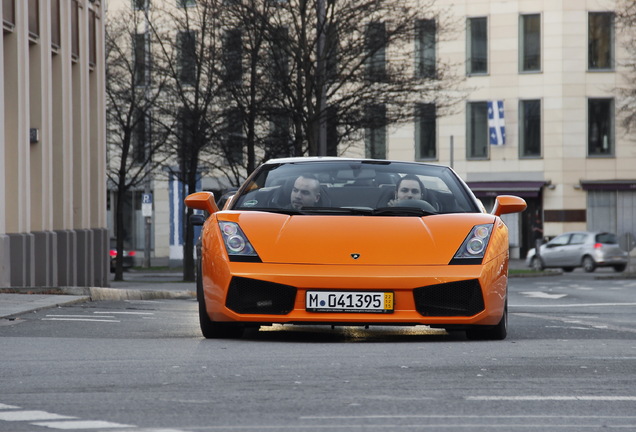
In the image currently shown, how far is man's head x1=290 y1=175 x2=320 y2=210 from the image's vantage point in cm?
1038

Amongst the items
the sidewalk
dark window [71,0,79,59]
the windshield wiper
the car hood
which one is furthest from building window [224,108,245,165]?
the car hood

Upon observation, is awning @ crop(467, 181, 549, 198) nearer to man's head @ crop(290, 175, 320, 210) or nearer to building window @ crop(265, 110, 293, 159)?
building window @ crop(265, 110, 293, 159)

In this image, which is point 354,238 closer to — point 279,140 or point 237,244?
point 237,244

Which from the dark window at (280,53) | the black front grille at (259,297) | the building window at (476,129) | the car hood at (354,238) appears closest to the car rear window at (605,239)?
the building window at (476,129)

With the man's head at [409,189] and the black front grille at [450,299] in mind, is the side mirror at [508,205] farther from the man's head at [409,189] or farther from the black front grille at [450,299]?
the black front grille at [450,299]

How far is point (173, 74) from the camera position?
39.7 m

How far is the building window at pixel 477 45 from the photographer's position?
61938mm

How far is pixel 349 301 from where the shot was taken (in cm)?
947

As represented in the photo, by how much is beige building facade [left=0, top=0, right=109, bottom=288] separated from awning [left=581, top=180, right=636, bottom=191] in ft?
104

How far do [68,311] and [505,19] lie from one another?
49.5m

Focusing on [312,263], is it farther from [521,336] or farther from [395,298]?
[521,336]

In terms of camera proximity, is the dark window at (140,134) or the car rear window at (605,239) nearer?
the dark window at (140,134)

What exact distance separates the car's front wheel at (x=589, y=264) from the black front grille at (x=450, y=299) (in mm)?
39958

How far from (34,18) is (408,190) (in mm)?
15443
